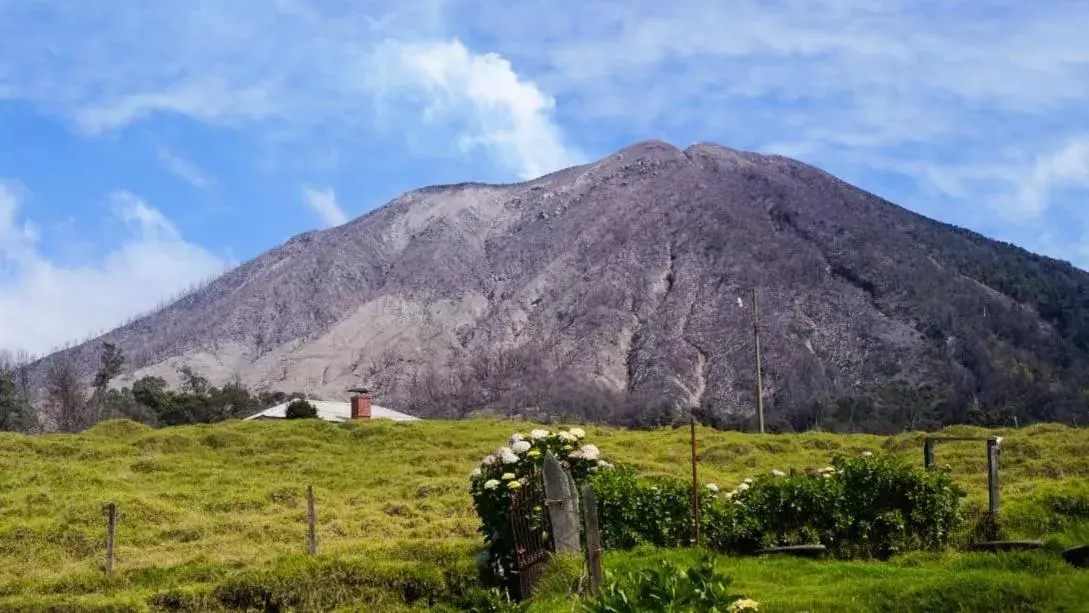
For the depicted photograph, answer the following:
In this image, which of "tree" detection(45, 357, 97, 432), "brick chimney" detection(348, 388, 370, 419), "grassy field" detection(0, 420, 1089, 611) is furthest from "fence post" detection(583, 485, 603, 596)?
"tree" detection(45, 357, 97, 432)

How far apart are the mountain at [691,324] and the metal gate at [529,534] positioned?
3100 inches

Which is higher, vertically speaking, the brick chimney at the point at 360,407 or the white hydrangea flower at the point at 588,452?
the brick chimney at the point at 360,407

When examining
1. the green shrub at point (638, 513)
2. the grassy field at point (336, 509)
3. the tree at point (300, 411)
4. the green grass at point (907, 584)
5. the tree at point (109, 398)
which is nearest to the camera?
the green grass at point (907, 584)

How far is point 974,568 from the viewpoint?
13.2 metres

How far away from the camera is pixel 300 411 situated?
67.2m

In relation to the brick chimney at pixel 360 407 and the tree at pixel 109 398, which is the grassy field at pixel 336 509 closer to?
the brick chimney at pixel 360 407

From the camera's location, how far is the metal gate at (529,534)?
14.5 meters

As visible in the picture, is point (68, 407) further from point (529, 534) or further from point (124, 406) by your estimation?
point (529, 534)

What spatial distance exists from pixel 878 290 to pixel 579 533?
14223 centimetres

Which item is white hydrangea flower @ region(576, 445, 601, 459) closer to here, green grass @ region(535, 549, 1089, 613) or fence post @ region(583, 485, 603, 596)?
green grass @ region(535, 549, 1089, 613)

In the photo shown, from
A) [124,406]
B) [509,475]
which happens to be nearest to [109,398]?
[124,406]

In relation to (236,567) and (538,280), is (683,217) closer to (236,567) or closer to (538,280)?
(538,280)

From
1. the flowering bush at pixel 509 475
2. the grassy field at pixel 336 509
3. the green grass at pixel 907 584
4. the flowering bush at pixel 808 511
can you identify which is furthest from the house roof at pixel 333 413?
the green grass at pixel 907 584

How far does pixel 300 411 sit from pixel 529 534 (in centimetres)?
5455
